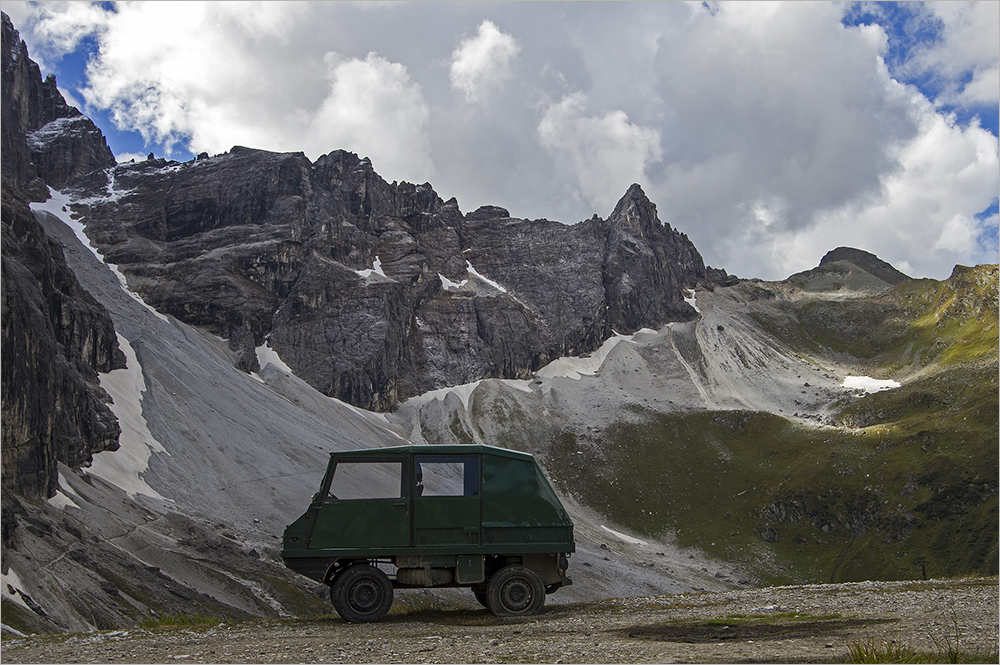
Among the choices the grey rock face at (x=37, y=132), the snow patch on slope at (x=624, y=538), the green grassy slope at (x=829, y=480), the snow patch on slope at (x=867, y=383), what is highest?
the grey rock face at (x=37, y=132)

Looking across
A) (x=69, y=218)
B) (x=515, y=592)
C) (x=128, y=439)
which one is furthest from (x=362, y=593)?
(x=69, y=218)

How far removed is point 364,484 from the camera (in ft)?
51.8

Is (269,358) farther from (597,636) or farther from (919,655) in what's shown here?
(919,655)

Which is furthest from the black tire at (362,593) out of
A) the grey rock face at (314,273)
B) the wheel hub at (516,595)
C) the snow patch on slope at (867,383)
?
the snow patch on slope at (867,383)

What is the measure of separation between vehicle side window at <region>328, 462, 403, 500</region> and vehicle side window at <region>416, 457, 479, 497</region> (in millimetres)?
529

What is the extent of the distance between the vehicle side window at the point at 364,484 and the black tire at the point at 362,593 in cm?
167

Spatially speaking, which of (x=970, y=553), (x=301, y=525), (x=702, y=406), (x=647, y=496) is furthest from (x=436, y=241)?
(x=301, y=525)

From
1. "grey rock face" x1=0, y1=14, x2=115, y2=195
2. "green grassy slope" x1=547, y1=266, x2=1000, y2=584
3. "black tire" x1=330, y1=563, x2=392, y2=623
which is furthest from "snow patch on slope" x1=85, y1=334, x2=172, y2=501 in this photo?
"grey rock face" x1=0, y1=14, x2=115, y2=195

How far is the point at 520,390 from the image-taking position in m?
163

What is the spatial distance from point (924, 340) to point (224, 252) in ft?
613

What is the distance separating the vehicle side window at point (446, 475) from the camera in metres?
16.0

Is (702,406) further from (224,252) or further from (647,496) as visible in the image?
(224,252)

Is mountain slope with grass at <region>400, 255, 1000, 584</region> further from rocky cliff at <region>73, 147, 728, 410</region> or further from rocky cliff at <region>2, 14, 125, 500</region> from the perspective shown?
rocky cliff at <region>2, 14, 125, 500</region>

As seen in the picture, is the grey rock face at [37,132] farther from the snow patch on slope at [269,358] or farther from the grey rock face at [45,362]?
the grey rock face at [45,362]
